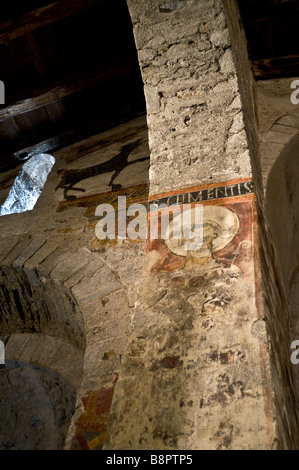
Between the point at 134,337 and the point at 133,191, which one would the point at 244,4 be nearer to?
the point at 133,191

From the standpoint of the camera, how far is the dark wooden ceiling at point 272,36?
4.22 meters

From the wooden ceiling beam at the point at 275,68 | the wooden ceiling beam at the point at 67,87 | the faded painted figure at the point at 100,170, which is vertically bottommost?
the faded painted figure at the point at 100,170

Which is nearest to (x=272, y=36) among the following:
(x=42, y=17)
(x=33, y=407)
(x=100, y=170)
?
(x=100, y=170)

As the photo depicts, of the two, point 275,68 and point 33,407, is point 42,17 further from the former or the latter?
point 33,407

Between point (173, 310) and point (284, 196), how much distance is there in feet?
6.33

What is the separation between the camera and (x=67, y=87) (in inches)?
213

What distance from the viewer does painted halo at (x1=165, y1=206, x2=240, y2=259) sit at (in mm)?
2223

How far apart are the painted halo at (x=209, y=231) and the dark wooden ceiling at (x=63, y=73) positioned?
346cm

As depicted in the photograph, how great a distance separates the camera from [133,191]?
4.09 m

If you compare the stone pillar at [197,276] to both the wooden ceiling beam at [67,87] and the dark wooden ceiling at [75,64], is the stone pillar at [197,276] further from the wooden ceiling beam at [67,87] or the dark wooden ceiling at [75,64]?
the wooden ceiling beam at [67,87]

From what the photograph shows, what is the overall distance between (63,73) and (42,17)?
869 millimetres

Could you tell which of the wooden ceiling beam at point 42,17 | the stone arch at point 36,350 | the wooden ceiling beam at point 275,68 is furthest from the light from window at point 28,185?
the wooden ceiling beam at point 275,68

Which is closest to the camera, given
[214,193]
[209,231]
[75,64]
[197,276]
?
[197,276]
